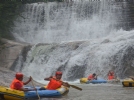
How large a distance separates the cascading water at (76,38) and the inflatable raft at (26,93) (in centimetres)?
973

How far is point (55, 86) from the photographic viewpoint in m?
11.6

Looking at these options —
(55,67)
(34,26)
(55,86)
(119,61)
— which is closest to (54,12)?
(34,26)

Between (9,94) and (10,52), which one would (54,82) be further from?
(10,52)

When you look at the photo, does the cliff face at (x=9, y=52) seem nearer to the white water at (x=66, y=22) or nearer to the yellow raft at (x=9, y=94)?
the white water at (x=66, y=22)

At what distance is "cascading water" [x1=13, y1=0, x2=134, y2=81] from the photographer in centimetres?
2162

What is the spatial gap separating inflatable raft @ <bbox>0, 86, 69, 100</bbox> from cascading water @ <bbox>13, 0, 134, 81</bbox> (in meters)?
9.73

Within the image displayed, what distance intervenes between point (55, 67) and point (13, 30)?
1000 centimetres

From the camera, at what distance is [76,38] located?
30.1m

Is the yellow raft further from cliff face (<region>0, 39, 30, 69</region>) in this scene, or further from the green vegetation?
the green vegetation

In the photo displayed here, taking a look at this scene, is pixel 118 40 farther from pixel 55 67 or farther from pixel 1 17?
pixel 1 17

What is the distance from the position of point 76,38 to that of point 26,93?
19800 millimetres

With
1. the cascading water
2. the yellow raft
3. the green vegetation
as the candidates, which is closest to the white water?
the cascading water

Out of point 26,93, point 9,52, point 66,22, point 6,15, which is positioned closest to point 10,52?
point 9,52

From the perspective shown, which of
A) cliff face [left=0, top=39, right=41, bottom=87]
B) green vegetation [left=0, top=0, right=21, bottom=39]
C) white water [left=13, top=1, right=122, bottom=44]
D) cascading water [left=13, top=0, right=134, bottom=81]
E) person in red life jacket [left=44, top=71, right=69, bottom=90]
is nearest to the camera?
person in red life jacket [left=44, top=71, right=69, bottom=90]
